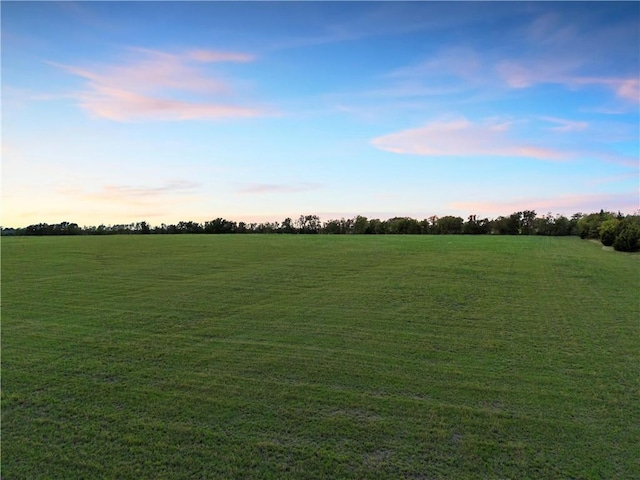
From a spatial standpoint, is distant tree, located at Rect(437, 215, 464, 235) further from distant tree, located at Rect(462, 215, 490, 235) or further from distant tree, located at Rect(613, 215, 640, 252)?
distant tree, located at Rect(613, 215, 640, 252)

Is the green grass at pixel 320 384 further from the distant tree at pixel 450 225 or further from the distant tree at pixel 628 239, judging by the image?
the distant tree at pixel 450 225

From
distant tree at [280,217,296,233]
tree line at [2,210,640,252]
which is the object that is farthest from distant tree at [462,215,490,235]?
distant tree at [280,217,296,233]

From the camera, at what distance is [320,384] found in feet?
14.8

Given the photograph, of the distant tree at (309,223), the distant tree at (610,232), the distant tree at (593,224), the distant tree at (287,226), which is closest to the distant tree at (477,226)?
the distant tree at (593,224)

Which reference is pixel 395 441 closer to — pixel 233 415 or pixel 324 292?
pixel 233 415

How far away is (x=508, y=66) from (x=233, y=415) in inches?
545

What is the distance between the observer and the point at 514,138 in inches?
760

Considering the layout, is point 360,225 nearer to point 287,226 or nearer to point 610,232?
point 287,226

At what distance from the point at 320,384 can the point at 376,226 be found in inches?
2019

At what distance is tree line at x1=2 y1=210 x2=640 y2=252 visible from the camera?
4334 cm

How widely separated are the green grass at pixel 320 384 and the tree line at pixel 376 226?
3601cm

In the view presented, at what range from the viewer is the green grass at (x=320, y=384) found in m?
3.14

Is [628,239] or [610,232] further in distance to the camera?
[610,232]

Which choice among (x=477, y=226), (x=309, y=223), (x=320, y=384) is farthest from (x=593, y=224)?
(x=320, y=384)
